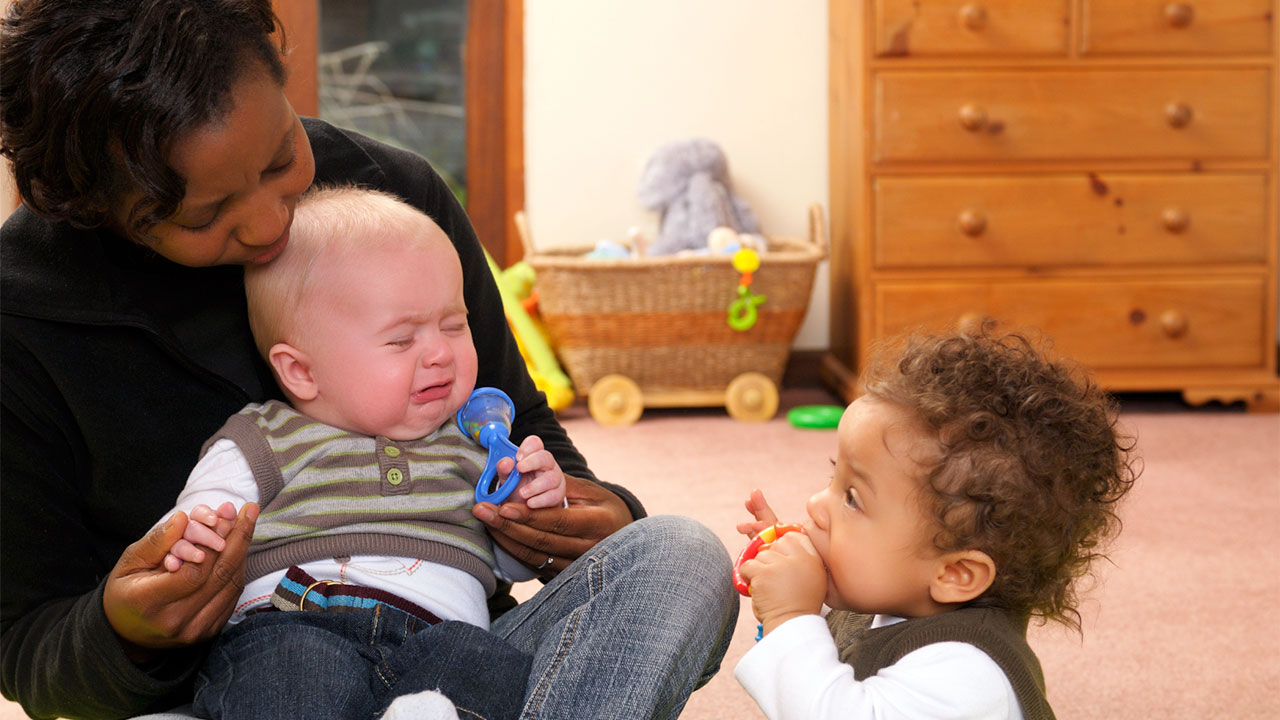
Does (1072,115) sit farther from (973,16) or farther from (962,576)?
(962,576)

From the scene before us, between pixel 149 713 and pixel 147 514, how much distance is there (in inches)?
6.2

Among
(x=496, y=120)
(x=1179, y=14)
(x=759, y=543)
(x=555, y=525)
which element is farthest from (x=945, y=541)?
(x=496, y=120)

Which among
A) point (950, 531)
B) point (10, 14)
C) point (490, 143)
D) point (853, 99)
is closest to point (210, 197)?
point (10, 14)

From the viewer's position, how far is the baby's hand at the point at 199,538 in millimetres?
818

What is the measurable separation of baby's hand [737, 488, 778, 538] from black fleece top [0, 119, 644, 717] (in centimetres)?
43

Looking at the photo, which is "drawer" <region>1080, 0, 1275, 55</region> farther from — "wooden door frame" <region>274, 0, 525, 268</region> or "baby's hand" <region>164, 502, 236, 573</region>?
"baby's hand" <region>164, 502, 236, 573</region>

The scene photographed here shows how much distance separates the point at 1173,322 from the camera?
2.77 meters

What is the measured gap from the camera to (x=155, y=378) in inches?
39.1

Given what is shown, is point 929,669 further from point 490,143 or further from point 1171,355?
point 490,143

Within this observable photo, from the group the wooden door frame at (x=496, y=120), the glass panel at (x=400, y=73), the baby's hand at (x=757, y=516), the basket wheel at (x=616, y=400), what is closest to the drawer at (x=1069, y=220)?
the basket wheel at (x=616, y=400)

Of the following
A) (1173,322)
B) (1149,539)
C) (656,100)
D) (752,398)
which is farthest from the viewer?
(656,100)

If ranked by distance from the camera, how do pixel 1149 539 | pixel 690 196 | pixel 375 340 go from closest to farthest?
1. pixel 375 340
2. pixel 1149 539
3. pixel 690 196

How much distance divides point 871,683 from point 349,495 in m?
0.44

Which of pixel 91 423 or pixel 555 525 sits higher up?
pixel 91 423
